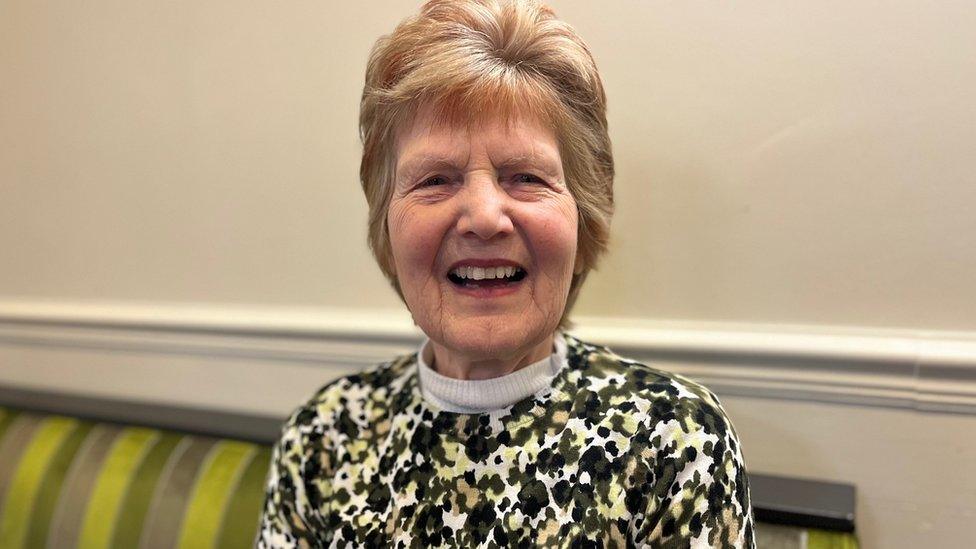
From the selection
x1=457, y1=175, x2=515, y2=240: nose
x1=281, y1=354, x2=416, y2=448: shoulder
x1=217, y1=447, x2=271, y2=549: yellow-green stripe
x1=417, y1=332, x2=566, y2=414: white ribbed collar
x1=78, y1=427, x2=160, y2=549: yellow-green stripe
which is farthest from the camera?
x1=78, y1=427, x2=160, y2=549: yellow-green stripe

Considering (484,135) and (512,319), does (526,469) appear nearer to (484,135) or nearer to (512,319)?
(512,319)

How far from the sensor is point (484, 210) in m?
0.81

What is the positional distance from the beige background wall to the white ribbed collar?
28 cm

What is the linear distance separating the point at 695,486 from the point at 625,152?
0.52 m

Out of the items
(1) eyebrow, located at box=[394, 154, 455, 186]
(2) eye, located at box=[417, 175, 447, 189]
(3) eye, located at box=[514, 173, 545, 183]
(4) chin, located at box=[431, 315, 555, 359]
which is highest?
(1) eyebrow, located at box=[394, 154, 455, 186]

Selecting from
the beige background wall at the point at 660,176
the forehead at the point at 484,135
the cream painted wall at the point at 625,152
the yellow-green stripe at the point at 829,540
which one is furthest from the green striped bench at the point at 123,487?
the yellow-green stripe at the point at 829,540

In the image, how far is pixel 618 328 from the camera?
118 centimetres

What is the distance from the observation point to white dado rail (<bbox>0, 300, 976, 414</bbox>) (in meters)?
1.02

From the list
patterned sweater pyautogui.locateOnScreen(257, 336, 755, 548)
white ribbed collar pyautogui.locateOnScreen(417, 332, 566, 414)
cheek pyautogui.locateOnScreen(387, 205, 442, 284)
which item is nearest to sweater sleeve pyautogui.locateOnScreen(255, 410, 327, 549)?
patterned sweater pyautogui.locateOnScreen(257, 336, 755, 548)

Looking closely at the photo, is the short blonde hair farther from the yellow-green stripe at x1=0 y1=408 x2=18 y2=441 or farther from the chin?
the yellow-green stripe at x1=0 y1=408 x2=18 y2=441

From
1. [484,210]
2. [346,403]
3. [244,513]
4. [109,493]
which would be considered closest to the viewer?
[484,210]

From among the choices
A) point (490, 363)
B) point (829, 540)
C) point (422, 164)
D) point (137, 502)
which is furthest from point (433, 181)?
point (137, 502)

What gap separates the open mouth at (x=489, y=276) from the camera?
2.77 ft

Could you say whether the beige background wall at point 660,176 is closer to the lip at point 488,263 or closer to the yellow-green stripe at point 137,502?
the yellow-green stripe at point 137,502
